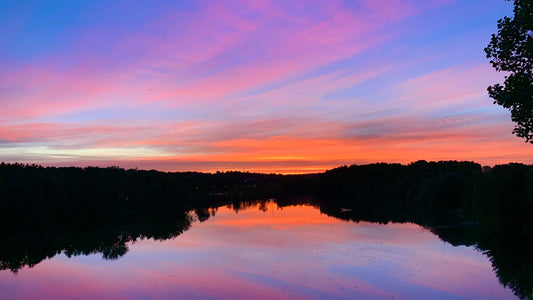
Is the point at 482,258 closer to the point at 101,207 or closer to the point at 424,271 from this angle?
the point at 424,271

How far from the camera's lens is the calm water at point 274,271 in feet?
66.6

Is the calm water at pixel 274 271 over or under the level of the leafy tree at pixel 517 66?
under

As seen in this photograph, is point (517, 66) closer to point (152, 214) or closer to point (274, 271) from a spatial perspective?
point (274, 271)

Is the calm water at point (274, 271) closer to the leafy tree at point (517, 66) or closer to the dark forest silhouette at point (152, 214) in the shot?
the dark forest silhouette at point (152, 214)

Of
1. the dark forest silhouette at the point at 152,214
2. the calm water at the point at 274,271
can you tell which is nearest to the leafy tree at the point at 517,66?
the dark forest silhouette at the point at 152,214

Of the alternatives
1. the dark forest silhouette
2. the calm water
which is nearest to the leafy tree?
the dark forest silhouette

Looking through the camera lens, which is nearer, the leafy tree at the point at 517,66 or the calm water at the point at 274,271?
the leafy tree at the point at 517,66

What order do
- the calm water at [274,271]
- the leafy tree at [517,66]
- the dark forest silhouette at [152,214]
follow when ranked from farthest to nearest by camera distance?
the dark forest silhouette at [152,214]
the calm water at [274,271]
the leafy tree at [517,66]

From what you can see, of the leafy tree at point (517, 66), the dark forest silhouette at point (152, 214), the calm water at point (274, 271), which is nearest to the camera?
the leafy tree at point (517, 66)

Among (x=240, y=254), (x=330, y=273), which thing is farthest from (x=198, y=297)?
(x=240, y=254)

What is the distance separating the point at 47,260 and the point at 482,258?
28038mm

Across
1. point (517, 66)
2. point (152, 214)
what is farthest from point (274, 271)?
point (152, 214)

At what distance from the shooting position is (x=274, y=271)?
80.2 ft

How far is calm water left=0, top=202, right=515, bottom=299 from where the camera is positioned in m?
20.3
